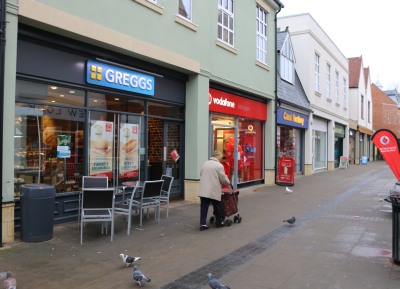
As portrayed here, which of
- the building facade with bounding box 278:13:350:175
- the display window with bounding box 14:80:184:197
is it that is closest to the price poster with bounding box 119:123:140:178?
the display window with bounding box 14:80:184:197

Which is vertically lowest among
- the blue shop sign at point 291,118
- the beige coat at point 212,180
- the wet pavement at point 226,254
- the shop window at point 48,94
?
the wet pavement at point 226,254

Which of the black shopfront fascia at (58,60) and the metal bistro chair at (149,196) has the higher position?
the black shopfront fascia at (58,60)

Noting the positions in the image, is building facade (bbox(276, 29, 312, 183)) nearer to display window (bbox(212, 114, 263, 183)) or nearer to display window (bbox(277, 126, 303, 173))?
display window (bbox(277, 126, 303, 173))

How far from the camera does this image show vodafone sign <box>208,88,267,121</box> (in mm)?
12562

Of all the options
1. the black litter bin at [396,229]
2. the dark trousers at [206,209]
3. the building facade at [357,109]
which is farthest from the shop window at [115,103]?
the building facade at [357,109]

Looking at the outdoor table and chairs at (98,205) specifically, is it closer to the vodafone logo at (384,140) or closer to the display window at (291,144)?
the vodafone logo at (384,140)

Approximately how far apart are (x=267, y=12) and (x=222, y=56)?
16.4ft

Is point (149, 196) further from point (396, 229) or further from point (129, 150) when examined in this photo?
point (396, 229)

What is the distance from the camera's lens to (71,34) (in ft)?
24.8

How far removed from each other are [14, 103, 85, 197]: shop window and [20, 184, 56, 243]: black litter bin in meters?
0.89

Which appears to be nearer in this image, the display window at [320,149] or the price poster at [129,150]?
the price poster at [129,150]

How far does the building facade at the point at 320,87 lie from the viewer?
21922mm

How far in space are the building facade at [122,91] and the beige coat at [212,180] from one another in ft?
8.65

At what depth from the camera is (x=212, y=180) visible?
7887mm
